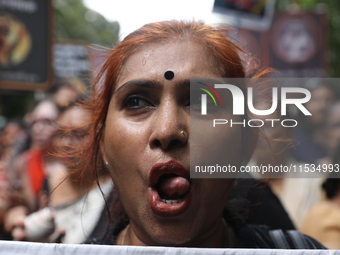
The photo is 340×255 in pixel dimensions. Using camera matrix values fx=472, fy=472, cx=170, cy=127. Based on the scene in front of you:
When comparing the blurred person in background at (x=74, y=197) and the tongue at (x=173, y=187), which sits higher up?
the tongue at (x=173, y=187)

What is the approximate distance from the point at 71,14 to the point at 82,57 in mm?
16684

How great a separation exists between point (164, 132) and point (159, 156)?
69mm

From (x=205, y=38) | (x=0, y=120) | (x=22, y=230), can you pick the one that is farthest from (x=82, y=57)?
(x=205, y=38)

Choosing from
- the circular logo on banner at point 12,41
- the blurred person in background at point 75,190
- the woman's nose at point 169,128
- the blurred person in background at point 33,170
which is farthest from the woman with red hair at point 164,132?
the circular logo on banner at point 12,41

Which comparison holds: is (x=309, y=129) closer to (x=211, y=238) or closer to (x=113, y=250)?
(x=211, y=238)

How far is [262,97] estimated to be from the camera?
146 centimetres

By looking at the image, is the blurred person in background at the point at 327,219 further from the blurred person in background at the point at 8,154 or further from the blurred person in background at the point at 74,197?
the blurred person in background at the point at 8,154

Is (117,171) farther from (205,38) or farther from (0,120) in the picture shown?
(0,120)

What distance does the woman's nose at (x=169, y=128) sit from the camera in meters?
1.26

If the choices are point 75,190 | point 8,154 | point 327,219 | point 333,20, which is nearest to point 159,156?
point 75,190

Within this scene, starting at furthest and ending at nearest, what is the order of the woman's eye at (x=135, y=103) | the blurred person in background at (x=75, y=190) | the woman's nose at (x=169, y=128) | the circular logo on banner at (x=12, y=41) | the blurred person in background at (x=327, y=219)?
the circular logo on banner at (x=12, y=41)
the blurred person in background at (x=327, y=219)
the blurred person in background at (x=75, y=190)
the woman's eye at (x=135, y=103)
the woman's nose at (x=169, y=128)

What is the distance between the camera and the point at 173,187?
4.22 ft

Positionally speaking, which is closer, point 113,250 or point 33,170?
point 113,250

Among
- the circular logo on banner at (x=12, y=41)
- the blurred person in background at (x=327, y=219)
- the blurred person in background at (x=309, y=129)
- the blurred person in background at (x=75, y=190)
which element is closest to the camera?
the blurred person in background at (x=309, y=129)
